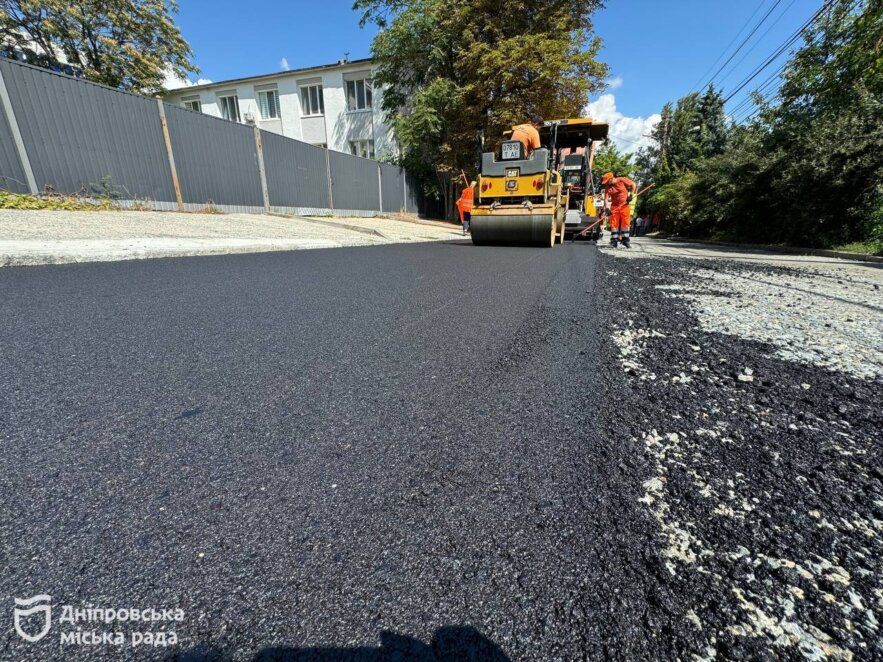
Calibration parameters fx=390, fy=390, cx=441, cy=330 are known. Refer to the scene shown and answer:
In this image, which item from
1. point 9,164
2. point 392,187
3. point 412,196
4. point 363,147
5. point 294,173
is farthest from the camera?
point 363,147

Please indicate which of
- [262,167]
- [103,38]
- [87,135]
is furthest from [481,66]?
[103,38]

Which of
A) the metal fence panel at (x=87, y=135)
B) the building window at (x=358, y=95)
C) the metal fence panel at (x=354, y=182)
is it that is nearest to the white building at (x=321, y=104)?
the building window at (x=358, y=95)

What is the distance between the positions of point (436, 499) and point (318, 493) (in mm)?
277

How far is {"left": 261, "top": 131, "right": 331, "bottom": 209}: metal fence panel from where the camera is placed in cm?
1163

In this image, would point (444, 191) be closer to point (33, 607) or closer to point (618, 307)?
point (618, 307)

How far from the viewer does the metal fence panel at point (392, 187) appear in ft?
55.5

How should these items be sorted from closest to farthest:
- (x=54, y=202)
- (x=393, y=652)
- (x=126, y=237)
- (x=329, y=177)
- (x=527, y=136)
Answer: (x=393, y=652)
(x=126, y=237)
(x=54, y=202)
(x=527, y=136)
(x=329, y=177)

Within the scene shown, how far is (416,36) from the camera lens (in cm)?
1691

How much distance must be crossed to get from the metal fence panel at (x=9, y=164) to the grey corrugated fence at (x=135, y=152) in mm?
12

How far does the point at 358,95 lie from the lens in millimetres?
21453

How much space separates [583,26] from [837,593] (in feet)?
71.1

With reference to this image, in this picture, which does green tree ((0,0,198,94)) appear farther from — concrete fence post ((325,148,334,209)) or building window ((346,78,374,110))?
concrete fence post ((325,148,334,209))

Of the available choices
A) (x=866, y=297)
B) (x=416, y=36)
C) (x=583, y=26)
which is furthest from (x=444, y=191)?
(x=866, y=297)

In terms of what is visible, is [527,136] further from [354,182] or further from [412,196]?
[412,196]
